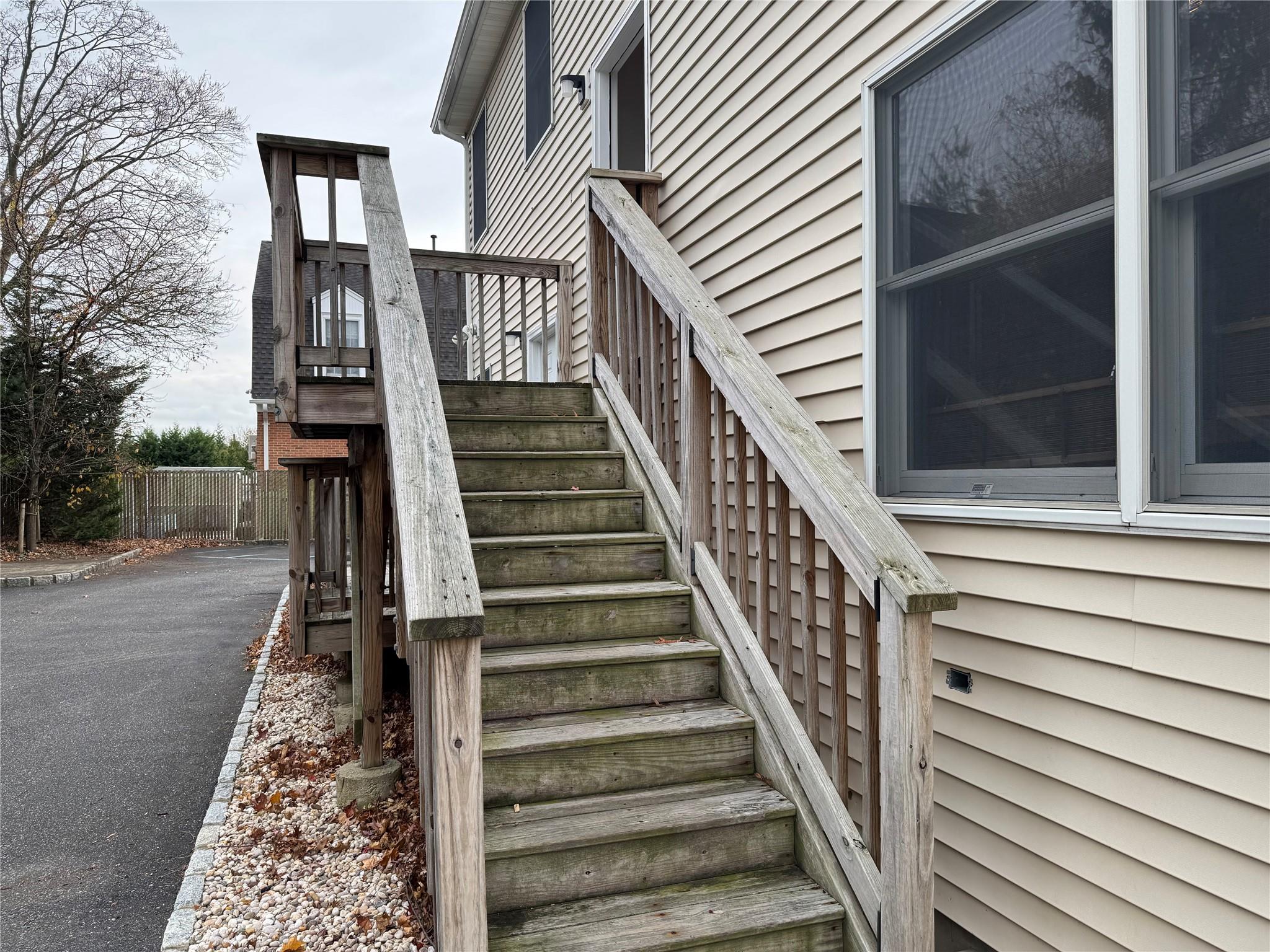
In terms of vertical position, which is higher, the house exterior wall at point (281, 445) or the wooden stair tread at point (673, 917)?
the house exterior wall at point (281, 445)

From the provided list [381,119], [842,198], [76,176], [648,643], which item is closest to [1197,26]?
[842,198]

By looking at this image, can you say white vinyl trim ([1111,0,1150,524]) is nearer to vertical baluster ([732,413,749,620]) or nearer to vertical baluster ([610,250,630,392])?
vertical baluster ([732,413,749,620])

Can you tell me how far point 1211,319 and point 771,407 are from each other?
114 centimetres

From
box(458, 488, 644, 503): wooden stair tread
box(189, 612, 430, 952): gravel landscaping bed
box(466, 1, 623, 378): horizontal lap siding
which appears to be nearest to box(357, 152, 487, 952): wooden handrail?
box(189, 612, 430, 952): gravel landscaping bed

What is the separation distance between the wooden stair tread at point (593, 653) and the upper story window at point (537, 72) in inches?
216

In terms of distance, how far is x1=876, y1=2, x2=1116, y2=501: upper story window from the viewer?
2082mm

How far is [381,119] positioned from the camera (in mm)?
30719

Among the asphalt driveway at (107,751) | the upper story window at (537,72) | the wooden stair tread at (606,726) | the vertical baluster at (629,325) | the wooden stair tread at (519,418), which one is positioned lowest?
the asphalt driveway at (107,751)

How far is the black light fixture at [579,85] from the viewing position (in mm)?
6059

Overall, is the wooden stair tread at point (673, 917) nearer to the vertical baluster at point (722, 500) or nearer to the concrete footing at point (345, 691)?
the vertical baluster at point (722, 500)

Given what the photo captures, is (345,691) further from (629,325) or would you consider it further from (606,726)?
(606,726)

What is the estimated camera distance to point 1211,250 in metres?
1.81

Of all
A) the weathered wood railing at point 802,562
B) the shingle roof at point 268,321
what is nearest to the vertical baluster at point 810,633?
the weathered wood railing at point 802,562

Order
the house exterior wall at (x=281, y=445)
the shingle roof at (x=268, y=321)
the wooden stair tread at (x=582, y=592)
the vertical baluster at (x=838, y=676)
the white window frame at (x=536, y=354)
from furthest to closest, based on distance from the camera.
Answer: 1. the house exterior wall at (x=281, y=445)
2. the shingle roof at (x=268, y=321)
3. the white window frame at (x=536, y=354)
4. the wooden stair tread at (x=582, y=592)
5. the vertical baluster at (x=838, y=676)
